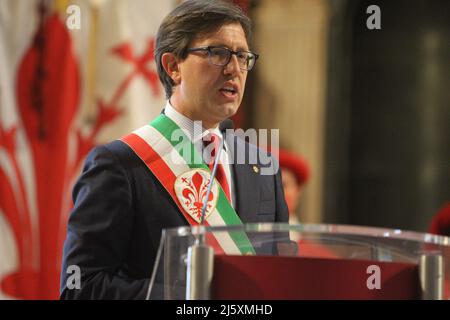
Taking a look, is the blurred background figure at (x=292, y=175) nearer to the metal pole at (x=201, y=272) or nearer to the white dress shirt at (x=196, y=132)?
the white dress shirt at (x=196, y=132)

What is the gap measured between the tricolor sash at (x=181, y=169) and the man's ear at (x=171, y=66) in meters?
0.09

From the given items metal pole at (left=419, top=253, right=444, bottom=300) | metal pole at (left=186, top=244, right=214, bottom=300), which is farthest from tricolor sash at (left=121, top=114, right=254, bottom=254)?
metal pole at (left=419, top=253, right=444, bottom=300)

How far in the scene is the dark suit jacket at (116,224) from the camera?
6.04 feet

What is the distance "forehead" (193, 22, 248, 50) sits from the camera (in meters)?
2.04

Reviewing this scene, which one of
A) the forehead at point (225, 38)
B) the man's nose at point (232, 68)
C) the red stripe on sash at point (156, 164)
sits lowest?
the red stripe on sash at point (156, 164)

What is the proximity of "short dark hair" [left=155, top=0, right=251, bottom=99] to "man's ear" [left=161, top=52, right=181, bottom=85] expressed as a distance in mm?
11

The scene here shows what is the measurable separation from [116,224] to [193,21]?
0.47m

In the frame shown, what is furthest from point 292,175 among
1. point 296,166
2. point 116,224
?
point 116,224

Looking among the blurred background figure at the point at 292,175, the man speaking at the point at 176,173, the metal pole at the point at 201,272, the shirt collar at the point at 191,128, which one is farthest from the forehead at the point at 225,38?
the blurred background figure at the point at 292,175

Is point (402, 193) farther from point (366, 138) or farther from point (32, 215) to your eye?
point (32, 215)

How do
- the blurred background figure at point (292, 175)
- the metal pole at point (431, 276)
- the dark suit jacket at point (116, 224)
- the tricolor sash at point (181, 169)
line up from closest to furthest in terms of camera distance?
1. the metal pole at point (431, 276)
2. the dark suit jacket at point (116, 224)
3. the tricolor sash at point (181, 169)
4. the blurred background figure at point (292, 175)

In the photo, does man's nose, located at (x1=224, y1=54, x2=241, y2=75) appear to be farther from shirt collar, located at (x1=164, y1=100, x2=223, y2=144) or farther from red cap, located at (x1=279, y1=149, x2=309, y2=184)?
red cap, located at (x1=279, y1=149, x2=309, y2=184)

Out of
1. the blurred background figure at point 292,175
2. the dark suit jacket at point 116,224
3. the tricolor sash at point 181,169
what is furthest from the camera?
the blurred background figure at point 292,175

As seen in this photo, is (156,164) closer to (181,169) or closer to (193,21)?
(181,169)
